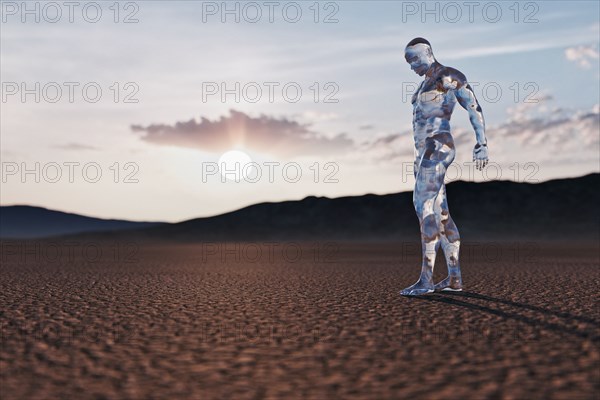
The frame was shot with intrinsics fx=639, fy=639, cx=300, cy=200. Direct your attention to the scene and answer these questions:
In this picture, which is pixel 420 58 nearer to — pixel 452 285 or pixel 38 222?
pixel 452 285

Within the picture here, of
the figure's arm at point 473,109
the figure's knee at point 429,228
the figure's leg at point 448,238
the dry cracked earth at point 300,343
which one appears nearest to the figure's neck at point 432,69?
the figure's arm at point 473,109

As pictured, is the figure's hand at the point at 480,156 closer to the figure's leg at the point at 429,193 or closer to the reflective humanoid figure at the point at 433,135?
the reflective humanoid figure at the point at 433,135

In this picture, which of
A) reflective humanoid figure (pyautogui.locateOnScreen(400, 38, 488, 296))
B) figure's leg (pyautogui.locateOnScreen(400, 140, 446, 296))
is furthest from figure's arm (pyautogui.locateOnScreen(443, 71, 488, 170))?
figure's leg (pyautogui.locateOnScreen(400, 140, 446, 296))

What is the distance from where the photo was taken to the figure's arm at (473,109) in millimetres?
7270

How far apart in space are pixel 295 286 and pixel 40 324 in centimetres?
404

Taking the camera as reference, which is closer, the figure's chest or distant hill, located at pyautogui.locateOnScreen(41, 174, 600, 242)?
the figure's chest

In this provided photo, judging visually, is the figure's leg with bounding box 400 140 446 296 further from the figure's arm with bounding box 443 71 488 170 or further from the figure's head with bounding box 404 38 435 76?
the figure's head with bounding box 404 38 435 76

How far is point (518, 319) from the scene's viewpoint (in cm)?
574

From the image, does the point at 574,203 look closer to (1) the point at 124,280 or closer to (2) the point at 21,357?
(1) the point at 124,280

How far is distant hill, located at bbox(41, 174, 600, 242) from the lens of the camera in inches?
2213

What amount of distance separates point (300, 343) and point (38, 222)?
5659 inches

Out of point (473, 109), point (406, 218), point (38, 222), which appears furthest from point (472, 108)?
point (38, 222)

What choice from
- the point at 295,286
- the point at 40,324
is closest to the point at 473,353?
the point at 40,324

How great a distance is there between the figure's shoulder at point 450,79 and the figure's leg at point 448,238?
3.83ft
